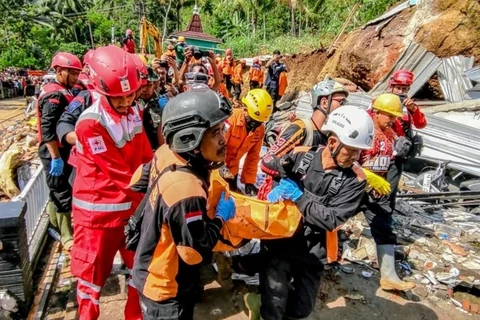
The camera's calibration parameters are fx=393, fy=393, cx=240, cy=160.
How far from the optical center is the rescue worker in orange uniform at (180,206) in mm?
1889

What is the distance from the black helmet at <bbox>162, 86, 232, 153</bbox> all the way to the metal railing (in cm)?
278

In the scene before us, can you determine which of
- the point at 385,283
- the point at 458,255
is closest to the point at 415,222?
the point at 458,255

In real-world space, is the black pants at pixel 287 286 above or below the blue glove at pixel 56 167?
below

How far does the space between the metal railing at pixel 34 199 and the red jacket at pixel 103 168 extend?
1.60 m

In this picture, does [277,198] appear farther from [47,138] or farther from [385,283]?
[47,138]

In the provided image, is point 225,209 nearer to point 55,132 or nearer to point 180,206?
point 180,206

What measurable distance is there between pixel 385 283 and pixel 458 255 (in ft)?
5.20

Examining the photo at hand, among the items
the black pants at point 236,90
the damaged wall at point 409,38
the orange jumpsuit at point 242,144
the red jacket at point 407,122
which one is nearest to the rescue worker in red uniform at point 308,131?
the orange jumpsuit at point 242,144

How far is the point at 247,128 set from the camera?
13.9ft

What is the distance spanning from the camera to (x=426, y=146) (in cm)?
734

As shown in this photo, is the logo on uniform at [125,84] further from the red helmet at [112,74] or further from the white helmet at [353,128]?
the white helmet at [353,128]

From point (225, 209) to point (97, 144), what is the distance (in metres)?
1.16

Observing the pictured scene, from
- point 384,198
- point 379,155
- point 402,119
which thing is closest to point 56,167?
point 379,155

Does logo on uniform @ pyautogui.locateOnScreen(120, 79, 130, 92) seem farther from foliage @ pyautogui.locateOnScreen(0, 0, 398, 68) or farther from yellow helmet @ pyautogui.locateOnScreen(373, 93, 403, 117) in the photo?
foliage @ pyautogui.locateOnScreen(0, 0, 398, 68)
